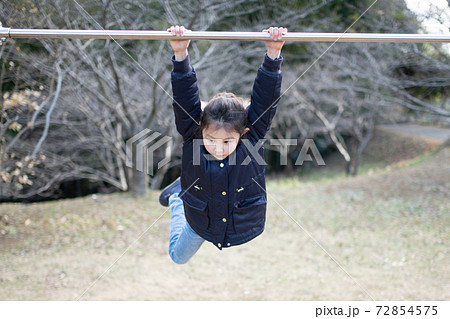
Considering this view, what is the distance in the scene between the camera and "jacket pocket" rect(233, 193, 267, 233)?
78.4 inches

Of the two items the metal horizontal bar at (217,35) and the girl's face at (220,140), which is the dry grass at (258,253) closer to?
the girl's face at (220,140)

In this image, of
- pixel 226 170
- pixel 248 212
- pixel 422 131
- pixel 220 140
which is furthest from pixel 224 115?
pixel 422 131

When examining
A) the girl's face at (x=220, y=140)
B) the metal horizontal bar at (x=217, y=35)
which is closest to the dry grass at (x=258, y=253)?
the girl's face at (x=220, y=140)

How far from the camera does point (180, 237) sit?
2.24 metres

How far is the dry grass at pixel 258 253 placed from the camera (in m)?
3.76

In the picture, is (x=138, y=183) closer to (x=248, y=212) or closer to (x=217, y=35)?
(x=248, y=212)

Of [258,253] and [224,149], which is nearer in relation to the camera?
[224,149]

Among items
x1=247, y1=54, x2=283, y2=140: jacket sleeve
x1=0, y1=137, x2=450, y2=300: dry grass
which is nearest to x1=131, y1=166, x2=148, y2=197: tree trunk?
x1=0, y1=137, x2=450, y2=300: dry grass

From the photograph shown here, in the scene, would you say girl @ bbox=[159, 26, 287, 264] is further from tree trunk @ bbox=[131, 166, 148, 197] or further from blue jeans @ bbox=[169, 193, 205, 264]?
tree trunk @ bbox=[131, 166, 148, 197]

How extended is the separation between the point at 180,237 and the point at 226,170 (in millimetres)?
538

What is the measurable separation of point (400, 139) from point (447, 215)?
26.7ft
